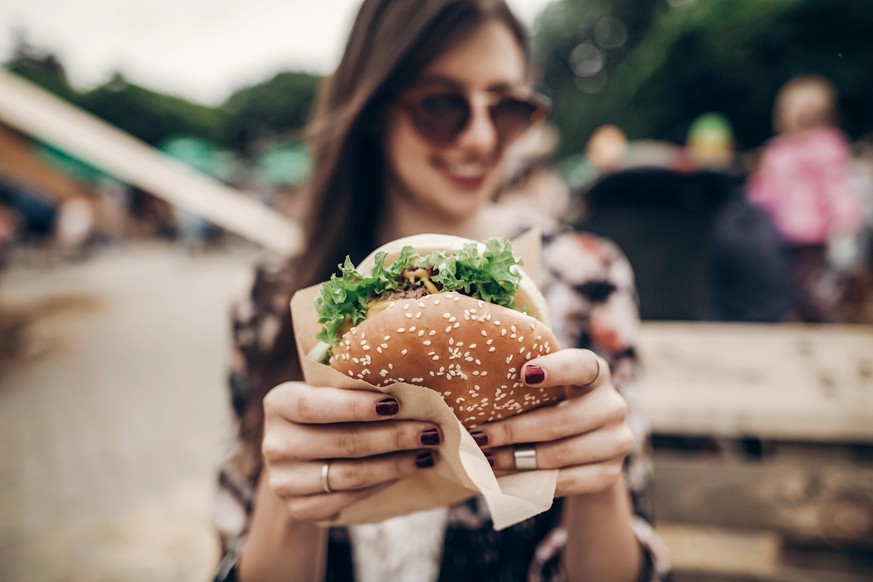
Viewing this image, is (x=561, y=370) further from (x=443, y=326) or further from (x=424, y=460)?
(x=424, y=460)

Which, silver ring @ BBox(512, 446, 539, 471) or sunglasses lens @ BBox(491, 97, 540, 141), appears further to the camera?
sunglasses lens @ BBox(491, 97, 540, 141)

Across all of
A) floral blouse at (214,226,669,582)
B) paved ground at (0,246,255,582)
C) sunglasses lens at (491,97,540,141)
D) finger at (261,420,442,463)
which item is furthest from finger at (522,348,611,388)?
paved ground at (0,246,255,582)

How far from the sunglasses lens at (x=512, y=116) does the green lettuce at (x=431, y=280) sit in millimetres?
821

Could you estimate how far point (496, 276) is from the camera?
1175 mm

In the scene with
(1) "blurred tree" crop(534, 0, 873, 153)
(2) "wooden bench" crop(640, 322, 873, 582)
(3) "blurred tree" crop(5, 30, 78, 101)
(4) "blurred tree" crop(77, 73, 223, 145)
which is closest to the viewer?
(2) "wooden bench" crop(640, 322, 873, 582)

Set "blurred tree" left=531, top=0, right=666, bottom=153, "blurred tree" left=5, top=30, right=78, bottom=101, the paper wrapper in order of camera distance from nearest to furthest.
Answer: the paper wrapper, "blurred tree" left=5, top=30, right=78, bottom=101, "blurred tree" left=531, top=0, right=666, bottom=153

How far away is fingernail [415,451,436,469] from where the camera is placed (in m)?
1.26

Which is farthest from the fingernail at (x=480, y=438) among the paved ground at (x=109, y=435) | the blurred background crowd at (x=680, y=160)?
the blurred background crowd at (x=680, y=160)

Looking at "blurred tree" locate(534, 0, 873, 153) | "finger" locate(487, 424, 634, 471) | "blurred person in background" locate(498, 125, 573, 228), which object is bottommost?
"finger" locate(487, 424, 634, 471)

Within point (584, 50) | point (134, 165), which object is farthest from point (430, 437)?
point (584, 50)

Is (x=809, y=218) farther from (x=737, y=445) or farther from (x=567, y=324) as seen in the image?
(x=567, y=324)

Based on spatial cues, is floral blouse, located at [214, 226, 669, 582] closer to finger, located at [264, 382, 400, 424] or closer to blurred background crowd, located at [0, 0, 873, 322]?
finger, located at [264, 382, 400, 424]

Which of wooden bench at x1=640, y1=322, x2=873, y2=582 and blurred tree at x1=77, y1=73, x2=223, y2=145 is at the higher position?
blurred tree at x1=77, y1=73, x2=223, y2=145

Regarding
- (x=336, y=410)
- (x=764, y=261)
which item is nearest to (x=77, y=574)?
(x=336, y=410)
